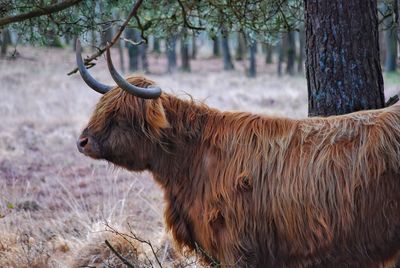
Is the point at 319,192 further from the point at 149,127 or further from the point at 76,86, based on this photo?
the point at 76,86

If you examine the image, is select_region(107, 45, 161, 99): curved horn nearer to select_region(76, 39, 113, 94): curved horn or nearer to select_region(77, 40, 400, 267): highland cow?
select_region(77, 40, 400, 267): highland cow

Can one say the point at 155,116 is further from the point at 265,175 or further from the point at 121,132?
the point at 265,175

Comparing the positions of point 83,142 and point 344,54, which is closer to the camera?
point 83,142

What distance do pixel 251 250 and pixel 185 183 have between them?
0.70 metres

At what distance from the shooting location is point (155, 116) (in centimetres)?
480

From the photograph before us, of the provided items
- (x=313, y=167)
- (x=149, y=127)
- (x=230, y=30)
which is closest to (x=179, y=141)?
(x=149, y=127)

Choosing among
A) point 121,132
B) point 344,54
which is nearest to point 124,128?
point 121,132

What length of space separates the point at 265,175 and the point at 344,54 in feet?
4.49

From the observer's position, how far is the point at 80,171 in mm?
12250

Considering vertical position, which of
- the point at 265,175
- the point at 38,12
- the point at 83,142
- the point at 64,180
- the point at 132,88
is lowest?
the point at 64,180

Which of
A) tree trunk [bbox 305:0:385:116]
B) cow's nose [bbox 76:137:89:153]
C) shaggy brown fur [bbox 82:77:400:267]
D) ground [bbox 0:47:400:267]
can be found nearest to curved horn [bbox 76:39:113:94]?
shaggy brown fur [bbox 82:77:400:267]

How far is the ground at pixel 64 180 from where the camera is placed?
251 inches

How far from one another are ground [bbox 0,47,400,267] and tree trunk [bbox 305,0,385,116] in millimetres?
1170

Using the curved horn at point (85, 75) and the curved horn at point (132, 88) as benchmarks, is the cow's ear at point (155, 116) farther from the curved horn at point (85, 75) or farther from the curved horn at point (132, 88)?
the curved horn at point (85, 75)
